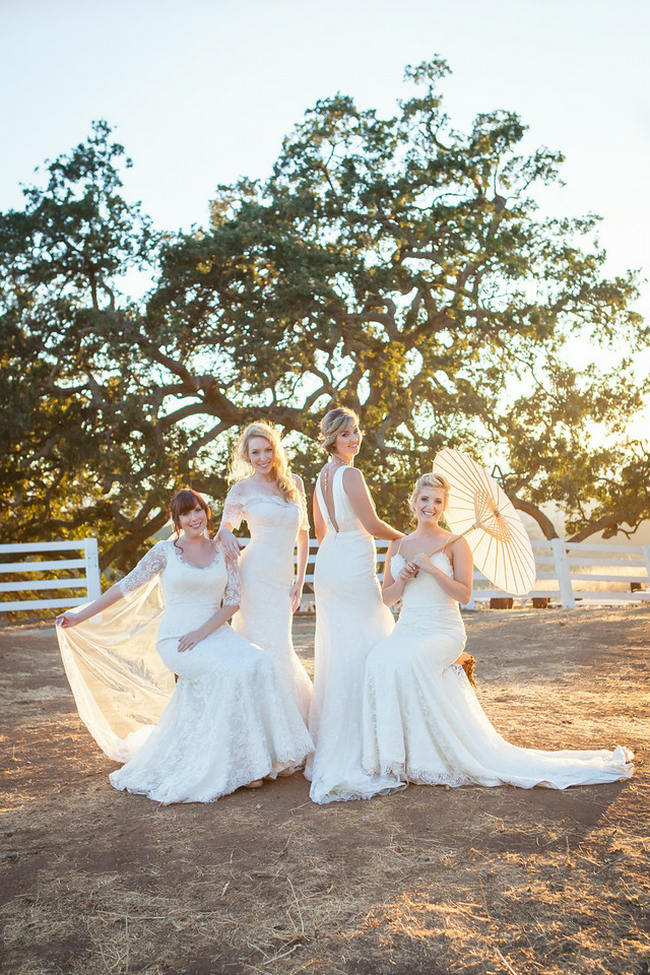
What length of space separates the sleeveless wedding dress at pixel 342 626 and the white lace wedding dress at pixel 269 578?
6.9 inches

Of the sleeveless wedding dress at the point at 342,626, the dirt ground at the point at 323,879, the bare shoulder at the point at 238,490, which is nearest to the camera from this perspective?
the dirt ground at the point at 323,879

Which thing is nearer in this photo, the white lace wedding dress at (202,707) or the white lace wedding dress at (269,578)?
the white lace wedding dress at (202,707)

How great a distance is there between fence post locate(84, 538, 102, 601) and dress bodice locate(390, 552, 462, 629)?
7.64 m

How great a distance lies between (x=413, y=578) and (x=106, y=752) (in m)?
2.23

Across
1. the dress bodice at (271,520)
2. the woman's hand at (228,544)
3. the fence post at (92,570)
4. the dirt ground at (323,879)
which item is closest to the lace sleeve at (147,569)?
the woman's hand at (228,544)

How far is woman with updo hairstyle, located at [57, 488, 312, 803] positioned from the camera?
181 inches

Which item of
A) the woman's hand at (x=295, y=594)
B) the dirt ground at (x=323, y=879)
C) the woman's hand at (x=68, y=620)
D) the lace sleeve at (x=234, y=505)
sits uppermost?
the lace sleeve at (x=234, y=505)

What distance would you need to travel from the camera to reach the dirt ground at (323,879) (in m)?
2.78

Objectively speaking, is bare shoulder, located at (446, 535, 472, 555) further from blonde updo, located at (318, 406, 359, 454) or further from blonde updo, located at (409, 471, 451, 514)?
blonde updo, located at (318, 406, 359, 454)

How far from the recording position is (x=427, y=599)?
4859 mm

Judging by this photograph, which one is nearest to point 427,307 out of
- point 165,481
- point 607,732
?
point 165,481

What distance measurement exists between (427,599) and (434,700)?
1.87 ft

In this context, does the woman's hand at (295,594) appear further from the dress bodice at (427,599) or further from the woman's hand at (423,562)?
the woman's hand at (423,562)

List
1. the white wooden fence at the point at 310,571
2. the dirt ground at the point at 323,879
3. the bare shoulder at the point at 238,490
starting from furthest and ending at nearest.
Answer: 1. the white wooden fence at the point at 310,571
2. the bare shoulder at the point at 238,490
3. the dirt ground at the point at 323,879
